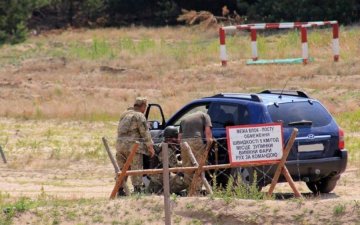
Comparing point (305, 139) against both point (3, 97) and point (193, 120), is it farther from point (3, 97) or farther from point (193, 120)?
point (3, 97)

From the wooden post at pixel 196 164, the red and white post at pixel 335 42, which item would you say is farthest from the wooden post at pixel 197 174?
the red and white post at pixel 335 42

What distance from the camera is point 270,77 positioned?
3247cm

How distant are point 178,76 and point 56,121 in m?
7.06

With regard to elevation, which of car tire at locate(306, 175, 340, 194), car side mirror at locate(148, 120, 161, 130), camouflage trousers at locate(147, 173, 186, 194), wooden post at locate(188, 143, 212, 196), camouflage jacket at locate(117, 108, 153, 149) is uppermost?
camouflage jacket at locate(117, 108, 153, 149)

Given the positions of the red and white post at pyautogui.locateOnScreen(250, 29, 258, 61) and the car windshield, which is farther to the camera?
the red and white post at pyautogui.locateOnScreen(250, 29, 258, 61)

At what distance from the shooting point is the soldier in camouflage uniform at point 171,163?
1644 cm

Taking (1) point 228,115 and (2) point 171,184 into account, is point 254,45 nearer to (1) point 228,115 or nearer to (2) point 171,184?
(1) point 228,115

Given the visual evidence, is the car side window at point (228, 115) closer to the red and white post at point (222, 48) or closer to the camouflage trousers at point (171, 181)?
the camouflage trousers at point (171, 181)

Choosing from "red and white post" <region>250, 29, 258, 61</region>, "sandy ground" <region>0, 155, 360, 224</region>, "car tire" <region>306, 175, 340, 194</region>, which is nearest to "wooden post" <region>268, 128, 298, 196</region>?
"sandy ground" <region>0, 155, 360, 224</region>

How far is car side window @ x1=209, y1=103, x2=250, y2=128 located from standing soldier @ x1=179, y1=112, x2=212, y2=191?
0.60 metres

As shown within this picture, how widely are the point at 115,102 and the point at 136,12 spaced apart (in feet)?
121

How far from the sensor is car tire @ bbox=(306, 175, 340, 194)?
689 inches

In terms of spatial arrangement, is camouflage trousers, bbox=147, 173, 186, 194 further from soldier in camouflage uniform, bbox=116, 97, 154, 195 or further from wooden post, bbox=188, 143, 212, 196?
wooden post, bbox=188, 143, 212, 196

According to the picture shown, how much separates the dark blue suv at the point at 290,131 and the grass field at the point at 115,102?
0.56 metres
